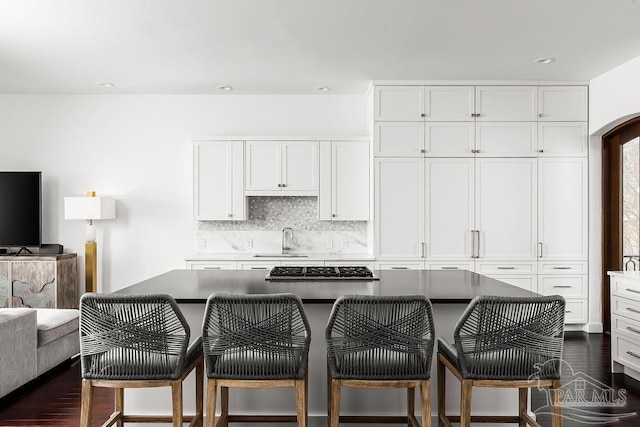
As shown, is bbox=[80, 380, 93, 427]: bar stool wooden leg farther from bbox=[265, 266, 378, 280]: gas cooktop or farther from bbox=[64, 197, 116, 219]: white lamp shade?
bbox=[64, 197, 116, 219]: white lamp shade

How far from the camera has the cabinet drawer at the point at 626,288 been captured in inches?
140

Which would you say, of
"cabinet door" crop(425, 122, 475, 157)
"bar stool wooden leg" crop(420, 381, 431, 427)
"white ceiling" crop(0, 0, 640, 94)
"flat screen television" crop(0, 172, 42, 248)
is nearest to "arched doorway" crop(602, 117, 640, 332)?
"white ceiling" crop(0, 0, 640, 94)

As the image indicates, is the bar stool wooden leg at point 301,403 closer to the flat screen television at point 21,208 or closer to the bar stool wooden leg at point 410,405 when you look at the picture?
the bar stool wooden leg at point 410,405

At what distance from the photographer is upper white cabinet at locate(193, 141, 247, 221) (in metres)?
5.32

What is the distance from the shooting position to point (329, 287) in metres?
2.68

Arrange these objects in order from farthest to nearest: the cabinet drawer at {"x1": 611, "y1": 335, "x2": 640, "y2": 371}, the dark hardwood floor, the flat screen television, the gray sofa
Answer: the flat screen television, the cabinet drawer at {"x1": 611, "y1": 335, "x2": 640, "y2": 371}, the gray sofa, the dark hardwood floor

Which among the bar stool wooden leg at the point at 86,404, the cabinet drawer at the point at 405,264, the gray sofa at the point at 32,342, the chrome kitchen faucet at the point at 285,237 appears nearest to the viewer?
the bar stool wooden leg at the point at 86,404

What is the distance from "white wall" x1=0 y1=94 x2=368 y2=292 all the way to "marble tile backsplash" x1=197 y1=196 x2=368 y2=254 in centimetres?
32

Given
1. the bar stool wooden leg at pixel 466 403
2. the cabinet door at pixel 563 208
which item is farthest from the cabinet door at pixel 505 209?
the bar stool wooden leg at pixel 466 403

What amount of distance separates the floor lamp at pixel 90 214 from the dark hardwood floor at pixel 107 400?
1442 mm

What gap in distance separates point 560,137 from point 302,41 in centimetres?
309

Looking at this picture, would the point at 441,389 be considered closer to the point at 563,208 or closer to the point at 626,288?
the point at 626,288

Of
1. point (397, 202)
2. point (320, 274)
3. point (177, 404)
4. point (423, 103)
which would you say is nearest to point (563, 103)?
point (423, 103)

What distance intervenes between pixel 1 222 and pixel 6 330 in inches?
113
